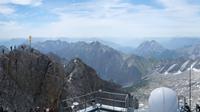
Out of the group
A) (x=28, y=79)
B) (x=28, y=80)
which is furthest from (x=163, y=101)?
(x=28, y=79)

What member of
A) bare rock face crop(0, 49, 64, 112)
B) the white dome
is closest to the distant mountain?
bare rock face crop(0, 49, 64, 112)

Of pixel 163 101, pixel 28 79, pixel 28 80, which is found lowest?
pixel 28 80

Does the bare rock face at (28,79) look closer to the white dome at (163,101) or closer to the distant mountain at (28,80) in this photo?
the distant mountain at (28,80)

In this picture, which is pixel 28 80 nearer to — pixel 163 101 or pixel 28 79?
pixel 28 79

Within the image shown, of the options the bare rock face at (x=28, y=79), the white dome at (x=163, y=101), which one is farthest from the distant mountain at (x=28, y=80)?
the white dome at (x=163, y=101)

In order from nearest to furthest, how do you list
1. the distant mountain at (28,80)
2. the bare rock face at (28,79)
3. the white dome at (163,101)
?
1. the white dome at (163,101)
2. the distant mountain at (28,80)
3. the bare rock face at (28,79)

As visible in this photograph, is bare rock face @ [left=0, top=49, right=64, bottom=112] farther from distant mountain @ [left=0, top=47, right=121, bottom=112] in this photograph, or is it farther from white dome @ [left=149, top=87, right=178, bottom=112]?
white dome @ [left=149, top=87, right=178, bottom=112]
